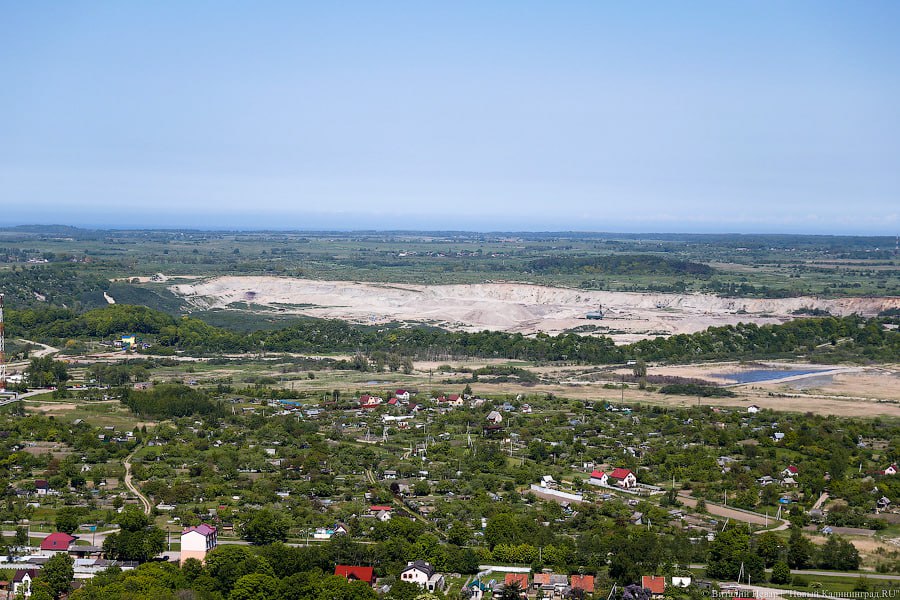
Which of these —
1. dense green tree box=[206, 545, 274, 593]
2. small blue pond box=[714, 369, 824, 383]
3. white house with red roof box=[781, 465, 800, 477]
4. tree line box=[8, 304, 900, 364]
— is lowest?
small blue pond box=[714, 369, 824, 383]

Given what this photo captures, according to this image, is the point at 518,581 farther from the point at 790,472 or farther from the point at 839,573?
the point at 790,472

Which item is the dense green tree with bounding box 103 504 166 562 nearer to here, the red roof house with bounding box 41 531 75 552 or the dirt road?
the red roof house with bounding box 41 531 75 552

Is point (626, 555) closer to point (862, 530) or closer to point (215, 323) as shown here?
point (862, 530)

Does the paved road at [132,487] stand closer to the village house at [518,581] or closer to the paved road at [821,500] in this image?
the village house at [518,581]

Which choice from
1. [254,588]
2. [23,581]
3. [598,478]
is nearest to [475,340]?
[598,478]

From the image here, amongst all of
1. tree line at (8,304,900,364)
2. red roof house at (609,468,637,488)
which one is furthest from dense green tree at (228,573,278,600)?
tree line at (8,304,900,364)

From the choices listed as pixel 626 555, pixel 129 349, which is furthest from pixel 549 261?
pixel 626 555
